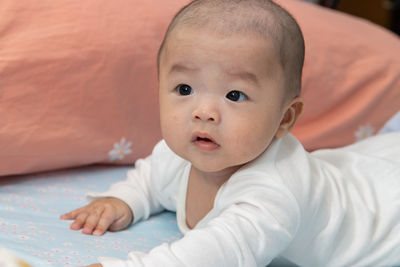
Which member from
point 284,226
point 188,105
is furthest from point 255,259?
point 188,105

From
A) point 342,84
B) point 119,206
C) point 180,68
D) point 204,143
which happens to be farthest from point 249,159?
point 342,84

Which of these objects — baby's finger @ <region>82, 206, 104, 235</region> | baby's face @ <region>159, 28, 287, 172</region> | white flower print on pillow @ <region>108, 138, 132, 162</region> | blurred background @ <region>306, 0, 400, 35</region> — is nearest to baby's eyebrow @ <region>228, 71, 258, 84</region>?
baby's face @ <region>159, 28, 287, 172</region>

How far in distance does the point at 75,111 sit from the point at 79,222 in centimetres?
30

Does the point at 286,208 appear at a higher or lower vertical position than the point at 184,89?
lower

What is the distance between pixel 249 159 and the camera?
96 cm

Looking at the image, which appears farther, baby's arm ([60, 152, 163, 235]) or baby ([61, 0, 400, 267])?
baby's arm ([60, 152, 163, 235])

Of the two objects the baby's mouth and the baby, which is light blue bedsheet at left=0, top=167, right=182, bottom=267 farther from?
the baby's mouth

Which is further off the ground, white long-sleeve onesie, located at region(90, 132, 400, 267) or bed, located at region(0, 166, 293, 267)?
white long-sleeve onesie, located at region(90, 132, 400, 267)

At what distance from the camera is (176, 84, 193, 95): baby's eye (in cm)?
94

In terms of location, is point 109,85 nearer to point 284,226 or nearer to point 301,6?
point 284,226

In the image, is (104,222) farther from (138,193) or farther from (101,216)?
(138,193)

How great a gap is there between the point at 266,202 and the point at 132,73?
59 centimetres

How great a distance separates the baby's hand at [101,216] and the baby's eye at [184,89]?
33cm

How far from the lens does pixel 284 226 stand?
0.92 metres
